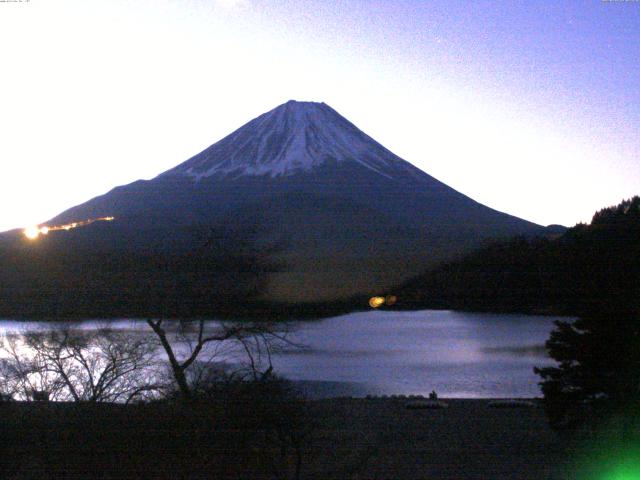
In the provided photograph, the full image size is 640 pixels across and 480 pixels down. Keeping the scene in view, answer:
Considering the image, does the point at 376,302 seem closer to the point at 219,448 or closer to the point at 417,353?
the point at 417,353

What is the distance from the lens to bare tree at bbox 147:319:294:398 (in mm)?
3031

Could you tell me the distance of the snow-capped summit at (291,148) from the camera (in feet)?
42.7

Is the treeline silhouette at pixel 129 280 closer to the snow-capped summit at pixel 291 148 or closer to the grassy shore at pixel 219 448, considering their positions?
the grassy shore at pixel 219 448

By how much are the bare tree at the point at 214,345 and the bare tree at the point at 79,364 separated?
0.37ft

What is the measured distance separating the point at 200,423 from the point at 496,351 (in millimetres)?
1619

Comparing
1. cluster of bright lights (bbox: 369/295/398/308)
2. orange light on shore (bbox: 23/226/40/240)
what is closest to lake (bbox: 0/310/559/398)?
cluster of bright lights (bbox: 369/295/398/308)

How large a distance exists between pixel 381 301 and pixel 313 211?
150 inches

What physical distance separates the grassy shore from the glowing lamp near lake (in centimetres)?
55

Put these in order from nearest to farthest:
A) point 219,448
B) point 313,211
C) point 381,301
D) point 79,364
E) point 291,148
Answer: point 219,448 < point 79,364 < point 381,301 < point 313,211 < point 291,148

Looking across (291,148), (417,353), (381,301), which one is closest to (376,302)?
(381,301)

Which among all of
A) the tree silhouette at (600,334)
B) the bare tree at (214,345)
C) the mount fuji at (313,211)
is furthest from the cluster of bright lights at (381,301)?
the tree silhouette at (600,334)

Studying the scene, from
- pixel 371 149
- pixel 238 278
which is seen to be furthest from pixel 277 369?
pixel 371 149

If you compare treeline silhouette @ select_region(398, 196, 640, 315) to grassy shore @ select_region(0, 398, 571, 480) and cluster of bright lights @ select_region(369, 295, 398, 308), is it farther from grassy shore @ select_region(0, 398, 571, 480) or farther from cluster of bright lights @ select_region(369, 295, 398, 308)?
grassy shore @ select_region(0, 398, 571, 480)

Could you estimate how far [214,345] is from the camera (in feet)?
10.7
